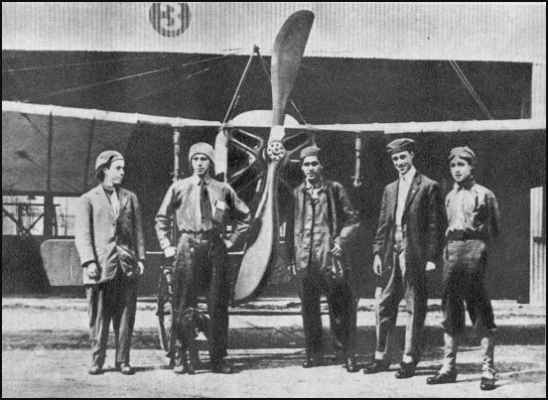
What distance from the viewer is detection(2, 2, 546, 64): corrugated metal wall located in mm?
4695

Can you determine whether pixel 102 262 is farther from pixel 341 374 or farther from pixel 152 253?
pixel 341 374

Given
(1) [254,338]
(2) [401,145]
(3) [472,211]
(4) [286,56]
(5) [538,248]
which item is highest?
(4) [286,56]

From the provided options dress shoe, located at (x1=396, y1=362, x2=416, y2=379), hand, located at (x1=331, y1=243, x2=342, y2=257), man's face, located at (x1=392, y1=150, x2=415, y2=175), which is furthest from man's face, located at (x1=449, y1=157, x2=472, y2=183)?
dress shoe, located at (x1=396, y1=362, x2=416, y2=379)

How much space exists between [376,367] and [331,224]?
3.45 feet

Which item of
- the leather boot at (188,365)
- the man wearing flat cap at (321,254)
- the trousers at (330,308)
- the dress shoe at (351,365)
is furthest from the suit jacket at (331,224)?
the leather boot at (188,365)

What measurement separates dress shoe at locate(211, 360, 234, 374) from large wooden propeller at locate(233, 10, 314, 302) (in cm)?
45

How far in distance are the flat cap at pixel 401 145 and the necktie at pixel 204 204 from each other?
1.37 metres

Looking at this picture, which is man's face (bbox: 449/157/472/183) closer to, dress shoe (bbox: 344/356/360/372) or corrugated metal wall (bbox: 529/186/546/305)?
corrugated metal wall (bbox: 529/186/546/305)

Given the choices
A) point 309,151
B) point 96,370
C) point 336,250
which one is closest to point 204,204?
point 309,151

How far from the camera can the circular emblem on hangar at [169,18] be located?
4707 mm

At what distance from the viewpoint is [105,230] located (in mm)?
4398

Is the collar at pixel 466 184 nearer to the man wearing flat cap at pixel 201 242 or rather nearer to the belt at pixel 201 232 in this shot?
the man wearing flat cap at pixel 201 242

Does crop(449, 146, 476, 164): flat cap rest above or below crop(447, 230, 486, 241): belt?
above

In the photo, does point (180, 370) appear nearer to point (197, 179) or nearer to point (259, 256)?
point (259, 256)
